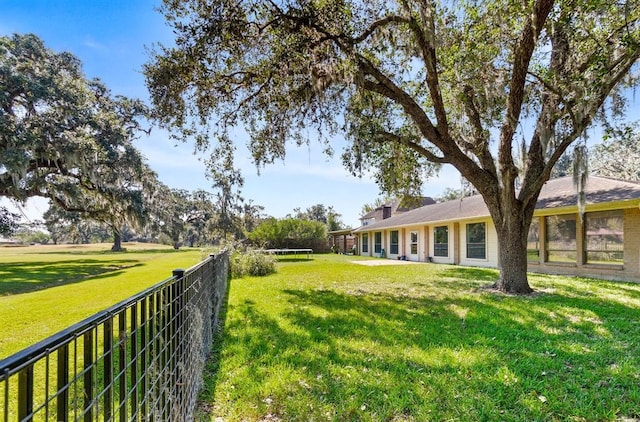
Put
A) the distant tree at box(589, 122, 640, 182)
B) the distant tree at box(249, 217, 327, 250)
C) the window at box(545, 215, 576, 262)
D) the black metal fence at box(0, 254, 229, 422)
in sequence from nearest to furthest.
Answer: the black metal fence at box(0, 254, 229, 422) < the window at box(545, 215, 576, 262) < the distant tree at box(589, 122, 640, 182) < the distant tree at box(249, 217, 327, 250)

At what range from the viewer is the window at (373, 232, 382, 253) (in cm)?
2587

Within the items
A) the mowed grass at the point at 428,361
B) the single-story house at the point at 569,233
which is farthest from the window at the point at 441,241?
the mowed grass at the point at 428,361

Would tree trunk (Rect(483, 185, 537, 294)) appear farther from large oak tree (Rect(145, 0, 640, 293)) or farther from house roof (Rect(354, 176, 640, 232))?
house roof (Rect(354, 176, 640, 232))

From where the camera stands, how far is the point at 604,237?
1073cm

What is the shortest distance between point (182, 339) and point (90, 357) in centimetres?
154

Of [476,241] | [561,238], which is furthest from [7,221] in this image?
[561,238]

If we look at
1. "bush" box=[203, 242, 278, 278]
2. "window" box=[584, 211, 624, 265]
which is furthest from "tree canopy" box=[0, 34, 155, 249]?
"window" box=[584, 211, 624, 265]

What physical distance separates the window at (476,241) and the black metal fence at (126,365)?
14293 mm

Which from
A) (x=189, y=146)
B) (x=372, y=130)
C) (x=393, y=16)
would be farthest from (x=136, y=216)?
(x=393, y=16)

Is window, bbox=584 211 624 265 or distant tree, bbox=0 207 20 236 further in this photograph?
distant tree, bbox=0 207 20 236

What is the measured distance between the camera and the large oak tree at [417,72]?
22.1 feet

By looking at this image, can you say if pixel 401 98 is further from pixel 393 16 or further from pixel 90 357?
pixel 90 357

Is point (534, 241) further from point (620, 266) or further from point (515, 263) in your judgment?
point (515, 263)

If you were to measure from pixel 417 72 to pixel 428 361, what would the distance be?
27.8 feet
